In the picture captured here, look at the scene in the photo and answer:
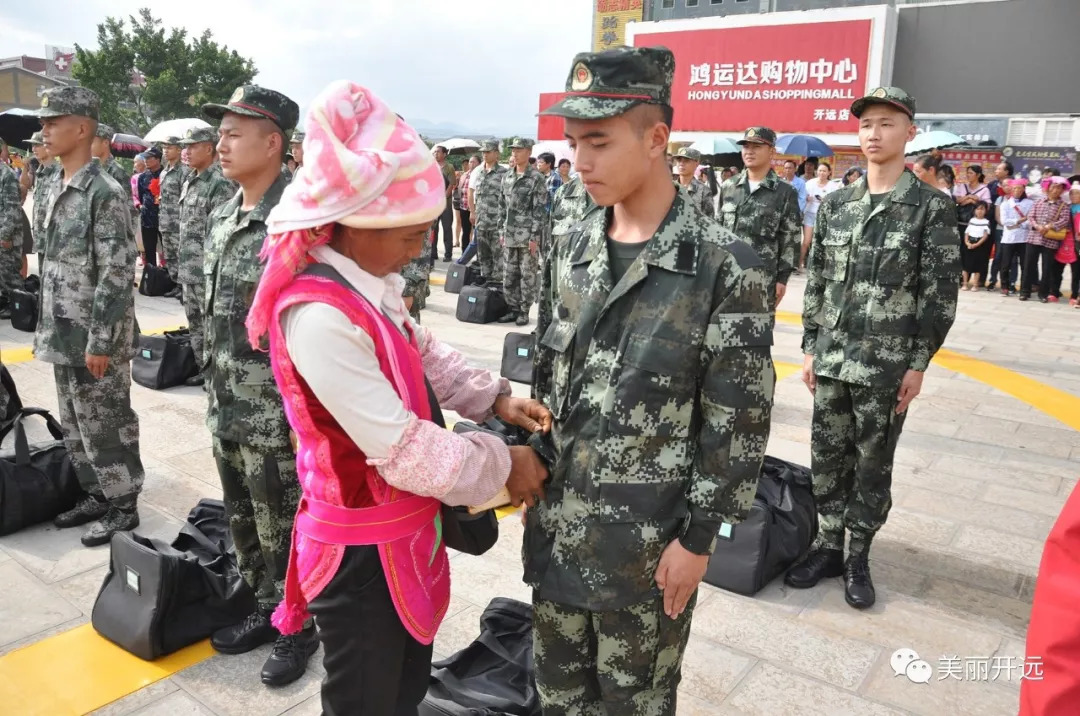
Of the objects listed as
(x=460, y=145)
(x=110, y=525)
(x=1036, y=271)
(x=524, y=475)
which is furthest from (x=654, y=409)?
(x=460, y=145)

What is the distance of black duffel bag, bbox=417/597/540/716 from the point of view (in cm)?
240

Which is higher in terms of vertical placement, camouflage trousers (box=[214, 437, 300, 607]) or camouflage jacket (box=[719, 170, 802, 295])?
camouflage jacket (box=[719, 170, 802, 295])

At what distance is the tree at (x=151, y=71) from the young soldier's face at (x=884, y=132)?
4695 cm

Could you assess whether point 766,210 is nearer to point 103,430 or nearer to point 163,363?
point 103,430

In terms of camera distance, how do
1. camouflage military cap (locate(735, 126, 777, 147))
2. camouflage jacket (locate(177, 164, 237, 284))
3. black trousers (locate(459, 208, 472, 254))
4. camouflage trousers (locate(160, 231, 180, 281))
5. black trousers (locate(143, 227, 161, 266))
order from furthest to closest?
black trousers (locate(459, 208, 472, 254)) < black trousers (locate(143, 227, 161, 266)) < camouflage trousers (locate(160, 231, 180, 281)) < camouflage jacket (locate(177, 164, 237, 284)) < camouflage military cap (locate(735, 126, 777, 147))

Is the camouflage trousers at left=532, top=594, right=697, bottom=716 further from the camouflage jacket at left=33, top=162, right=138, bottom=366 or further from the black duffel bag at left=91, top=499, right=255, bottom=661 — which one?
the camouflage jacket at left=33, top=162, right=138, bottom=366

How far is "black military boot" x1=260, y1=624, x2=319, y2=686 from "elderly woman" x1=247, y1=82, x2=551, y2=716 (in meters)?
1.21

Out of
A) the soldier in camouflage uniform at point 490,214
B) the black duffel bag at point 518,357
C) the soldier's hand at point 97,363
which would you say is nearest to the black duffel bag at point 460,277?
the soldier in camouflage uniform at point 490,214

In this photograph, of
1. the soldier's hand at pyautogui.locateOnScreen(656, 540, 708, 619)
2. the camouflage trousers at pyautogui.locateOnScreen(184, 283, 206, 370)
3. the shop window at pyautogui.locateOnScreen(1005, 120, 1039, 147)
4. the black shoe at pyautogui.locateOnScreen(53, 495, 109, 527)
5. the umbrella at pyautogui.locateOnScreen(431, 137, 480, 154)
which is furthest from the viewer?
the shop window at pyautogui.locateOnScreen(1005, 120, 1039, 147)

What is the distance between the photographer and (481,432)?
175 cm

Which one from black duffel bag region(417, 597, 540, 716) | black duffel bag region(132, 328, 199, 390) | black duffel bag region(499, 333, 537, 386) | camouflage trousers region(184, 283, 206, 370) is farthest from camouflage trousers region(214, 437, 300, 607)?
black duffel bag region(132, 328, 199, 390)

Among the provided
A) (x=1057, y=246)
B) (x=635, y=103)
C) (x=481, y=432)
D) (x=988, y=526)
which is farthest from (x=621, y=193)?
(x=1057, y=246)

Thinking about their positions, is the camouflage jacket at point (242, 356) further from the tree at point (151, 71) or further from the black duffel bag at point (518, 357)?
A: the tree at point (151, 71)

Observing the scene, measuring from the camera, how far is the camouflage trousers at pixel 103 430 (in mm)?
3881
